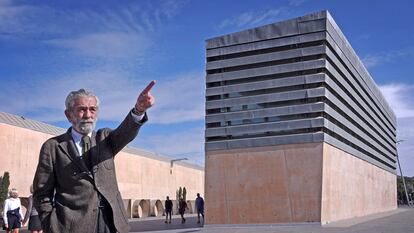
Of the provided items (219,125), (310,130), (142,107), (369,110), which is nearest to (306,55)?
(310,130)

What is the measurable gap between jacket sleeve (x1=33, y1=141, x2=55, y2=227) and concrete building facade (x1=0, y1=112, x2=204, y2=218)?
28.4m

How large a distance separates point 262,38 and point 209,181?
6.05 meters

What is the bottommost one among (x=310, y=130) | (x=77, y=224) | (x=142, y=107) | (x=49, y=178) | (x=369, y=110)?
(x=77, y=224)

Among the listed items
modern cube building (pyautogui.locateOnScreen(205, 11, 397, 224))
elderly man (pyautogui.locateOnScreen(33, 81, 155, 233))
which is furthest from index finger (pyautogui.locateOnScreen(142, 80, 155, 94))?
modern cube building (pyautogui.locateOnScreen(205, 11, 397, 224))

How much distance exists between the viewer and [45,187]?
3.89 meters

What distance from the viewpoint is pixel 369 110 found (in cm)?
3088

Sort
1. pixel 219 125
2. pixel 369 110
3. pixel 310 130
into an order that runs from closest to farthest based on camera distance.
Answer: pixel 310 130 < pixel 219 125 < pixel 369 110

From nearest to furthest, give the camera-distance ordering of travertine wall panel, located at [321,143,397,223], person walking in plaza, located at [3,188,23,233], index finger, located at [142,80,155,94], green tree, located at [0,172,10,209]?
index finger, located at [142,80,155,94] < person walking in plaza, located at [3,188,23,233] < travertine wall panel, located at [321,143,397,223] < green tree, located at [0,172,10,209]

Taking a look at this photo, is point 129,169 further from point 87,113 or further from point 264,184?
point 87,113

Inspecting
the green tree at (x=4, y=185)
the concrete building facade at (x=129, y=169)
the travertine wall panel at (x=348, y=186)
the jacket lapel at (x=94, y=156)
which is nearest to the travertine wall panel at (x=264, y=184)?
the travertine wall panel at (x=348, y=186)

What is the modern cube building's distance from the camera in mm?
19906

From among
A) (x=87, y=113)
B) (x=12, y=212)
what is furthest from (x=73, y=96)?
(x=12, y=212)

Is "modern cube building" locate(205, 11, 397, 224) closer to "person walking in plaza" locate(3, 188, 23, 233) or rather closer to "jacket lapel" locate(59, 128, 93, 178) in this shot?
"person walking in plaza" locate(3, 188, 23, 233)

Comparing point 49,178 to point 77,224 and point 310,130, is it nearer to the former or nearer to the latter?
point 77,224
